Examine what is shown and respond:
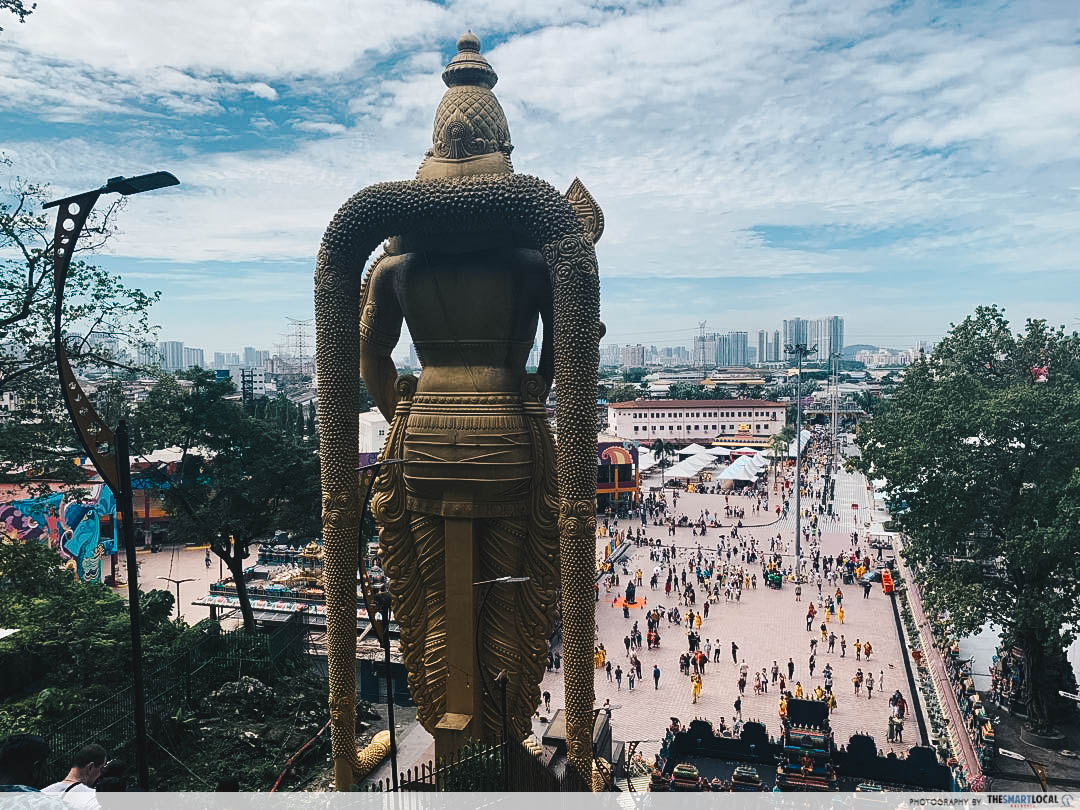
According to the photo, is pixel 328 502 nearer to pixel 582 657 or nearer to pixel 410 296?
pixel 410 296

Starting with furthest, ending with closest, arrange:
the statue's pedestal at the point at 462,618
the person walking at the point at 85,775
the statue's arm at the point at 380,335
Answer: the statue's arm at the point at 380,335 → the statue's pedestal at the point at 462,618 → the person walking at the point at 85,775

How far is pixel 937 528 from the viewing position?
1717cm

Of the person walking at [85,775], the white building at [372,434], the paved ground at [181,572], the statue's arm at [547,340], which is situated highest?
the statue's arm at [547,340]

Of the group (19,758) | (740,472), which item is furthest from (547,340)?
(740,472)

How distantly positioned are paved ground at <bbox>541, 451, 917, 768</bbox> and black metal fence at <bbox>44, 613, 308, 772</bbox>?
6.66 metres

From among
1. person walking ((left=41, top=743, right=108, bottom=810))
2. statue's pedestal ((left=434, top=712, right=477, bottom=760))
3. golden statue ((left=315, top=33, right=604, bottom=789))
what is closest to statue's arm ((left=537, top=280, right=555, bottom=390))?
golden statue ((left=315, top=33, right=604, bottom=789))

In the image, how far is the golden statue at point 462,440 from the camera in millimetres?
8141

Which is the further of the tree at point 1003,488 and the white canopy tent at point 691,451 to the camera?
the white canopy tent at point 691,451

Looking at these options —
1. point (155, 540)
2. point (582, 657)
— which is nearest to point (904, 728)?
point (582, 657)

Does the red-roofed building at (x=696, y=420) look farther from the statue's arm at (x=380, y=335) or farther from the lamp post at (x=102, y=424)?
the lamp post at (x=102, y=424)

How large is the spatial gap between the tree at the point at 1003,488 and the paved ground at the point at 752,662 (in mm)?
3440

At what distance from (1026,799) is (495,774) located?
748 cm

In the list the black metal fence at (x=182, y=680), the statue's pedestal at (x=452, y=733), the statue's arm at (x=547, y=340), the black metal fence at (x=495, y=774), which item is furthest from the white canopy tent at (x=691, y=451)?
the black metal fence at (x=495, y=774)

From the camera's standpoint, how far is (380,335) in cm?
906
